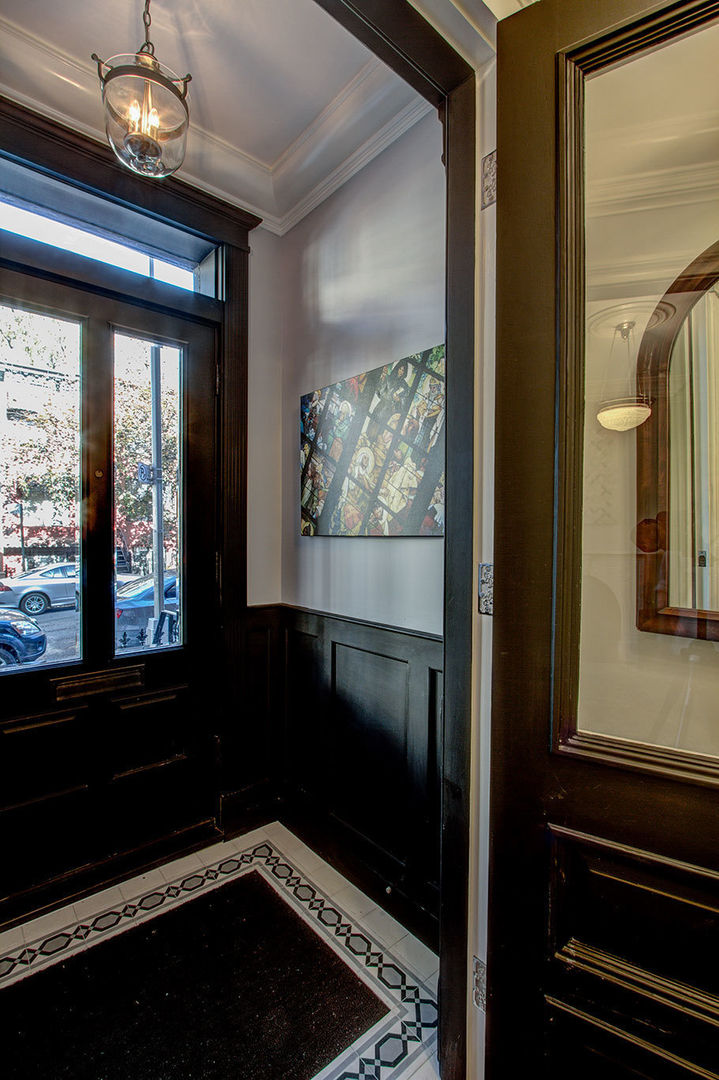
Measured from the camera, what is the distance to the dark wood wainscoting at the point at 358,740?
1.70m

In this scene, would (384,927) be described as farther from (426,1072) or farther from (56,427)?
(56,427)

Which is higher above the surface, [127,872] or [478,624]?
[478,624]

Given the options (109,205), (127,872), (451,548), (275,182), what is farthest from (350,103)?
(127,872)

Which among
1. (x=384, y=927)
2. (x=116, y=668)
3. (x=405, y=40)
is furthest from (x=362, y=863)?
(x=405, y=40)

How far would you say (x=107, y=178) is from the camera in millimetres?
1918

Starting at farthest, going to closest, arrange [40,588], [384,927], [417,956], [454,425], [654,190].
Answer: [40,588] → [384,927] → [417,956] → [454,425] → [654,190]

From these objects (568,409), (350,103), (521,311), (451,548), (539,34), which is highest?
(350,103)

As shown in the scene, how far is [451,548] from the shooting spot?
1.13m

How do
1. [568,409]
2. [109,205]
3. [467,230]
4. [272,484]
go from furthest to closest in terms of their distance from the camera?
[272,484]
[109,205]
[467,230]
[568,409]

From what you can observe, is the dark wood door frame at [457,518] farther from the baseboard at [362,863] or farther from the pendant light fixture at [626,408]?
the baseboard at [362,863]

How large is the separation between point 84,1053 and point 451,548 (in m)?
1.68

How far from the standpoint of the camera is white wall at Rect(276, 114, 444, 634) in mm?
1712

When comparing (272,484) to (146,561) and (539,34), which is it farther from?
(539,34)

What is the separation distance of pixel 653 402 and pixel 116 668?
2049 millimetres
